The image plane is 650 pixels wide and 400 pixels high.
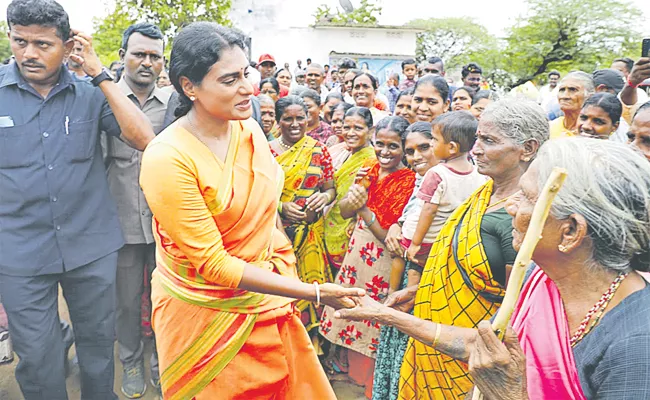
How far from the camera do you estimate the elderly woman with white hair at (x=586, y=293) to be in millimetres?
1321

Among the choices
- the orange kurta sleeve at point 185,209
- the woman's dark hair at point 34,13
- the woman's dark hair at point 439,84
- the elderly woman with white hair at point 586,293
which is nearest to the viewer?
the elderly woman with white hair at point 586,293

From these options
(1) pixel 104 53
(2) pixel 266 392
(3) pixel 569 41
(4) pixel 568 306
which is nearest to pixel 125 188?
(2) pixel 266 392

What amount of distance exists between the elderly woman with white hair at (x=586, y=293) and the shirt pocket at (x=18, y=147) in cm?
A: 245

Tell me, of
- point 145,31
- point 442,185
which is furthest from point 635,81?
point 145,31

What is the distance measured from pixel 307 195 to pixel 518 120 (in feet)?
6.06

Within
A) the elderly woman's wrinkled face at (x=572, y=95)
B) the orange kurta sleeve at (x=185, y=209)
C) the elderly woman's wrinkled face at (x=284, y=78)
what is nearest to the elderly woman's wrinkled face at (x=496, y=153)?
the orange kurta sleeve at (x=185, y=209)

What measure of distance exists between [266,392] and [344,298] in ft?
1.88

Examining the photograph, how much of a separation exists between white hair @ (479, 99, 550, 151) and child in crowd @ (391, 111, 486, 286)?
1.56 feet

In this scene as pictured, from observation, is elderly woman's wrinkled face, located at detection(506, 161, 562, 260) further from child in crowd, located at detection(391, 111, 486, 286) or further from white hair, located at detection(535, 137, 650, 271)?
child in crowd, located at detection(391, 111, 486, 286)

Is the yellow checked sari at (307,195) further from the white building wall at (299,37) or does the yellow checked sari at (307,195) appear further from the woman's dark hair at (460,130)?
the white building wall at (299,37)

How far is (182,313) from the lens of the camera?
215cm

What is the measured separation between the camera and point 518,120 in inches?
91.7

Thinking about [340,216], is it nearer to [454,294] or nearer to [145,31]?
[454,294]

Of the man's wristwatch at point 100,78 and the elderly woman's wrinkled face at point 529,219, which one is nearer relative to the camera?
the elderly woman's wrinkled face at point 529,219
